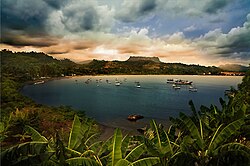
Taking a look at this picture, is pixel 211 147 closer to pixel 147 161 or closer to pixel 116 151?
pixel 147 161

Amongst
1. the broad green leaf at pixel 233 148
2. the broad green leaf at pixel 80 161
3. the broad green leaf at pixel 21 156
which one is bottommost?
the broad green leaf at pixel 80 161

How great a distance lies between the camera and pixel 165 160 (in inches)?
340

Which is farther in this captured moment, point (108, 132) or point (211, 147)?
point (108, 132)

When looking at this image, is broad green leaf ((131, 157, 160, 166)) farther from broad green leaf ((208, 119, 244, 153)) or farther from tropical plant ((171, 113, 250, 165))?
broad green leaf ((208, 119, 244, 153))

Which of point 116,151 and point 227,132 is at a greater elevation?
point 227,132

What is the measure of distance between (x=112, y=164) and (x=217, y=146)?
407 cm

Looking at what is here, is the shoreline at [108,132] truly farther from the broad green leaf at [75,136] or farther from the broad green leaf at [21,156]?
the broad green leaf at [21,156]

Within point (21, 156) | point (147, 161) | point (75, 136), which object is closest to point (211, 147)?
point (147, 161)

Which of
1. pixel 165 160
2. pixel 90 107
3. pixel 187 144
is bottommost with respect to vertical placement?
pixel 90 107

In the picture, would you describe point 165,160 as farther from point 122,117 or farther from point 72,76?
point 72,76

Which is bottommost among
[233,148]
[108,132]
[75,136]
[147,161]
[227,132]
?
[108,132]

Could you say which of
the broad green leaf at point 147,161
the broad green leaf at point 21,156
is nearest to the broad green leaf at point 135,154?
the broad green leaf at point 147,161

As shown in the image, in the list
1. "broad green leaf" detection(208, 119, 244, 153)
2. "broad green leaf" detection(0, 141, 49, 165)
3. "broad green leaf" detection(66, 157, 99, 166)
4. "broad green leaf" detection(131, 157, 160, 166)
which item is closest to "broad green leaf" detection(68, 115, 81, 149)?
"broad green leaf" detection(66, 157, 99, 166)

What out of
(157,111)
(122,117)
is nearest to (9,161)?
(122,117)
